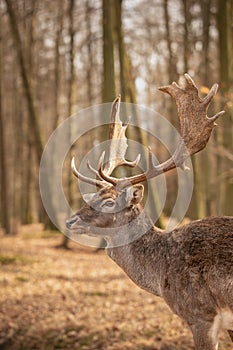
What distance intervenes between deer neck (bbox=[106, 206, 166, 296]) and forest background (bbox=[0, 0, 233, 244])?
16.6ft

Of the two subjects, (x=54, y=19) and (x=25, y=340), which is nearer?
(x=25, y=340)

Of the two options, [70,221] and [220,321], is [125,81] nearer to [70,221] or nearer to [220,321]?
[70,221]

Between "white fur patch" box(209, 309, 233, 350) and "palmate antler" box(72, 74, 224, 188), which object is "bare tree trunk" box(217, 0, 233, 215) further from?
"white fur patch" box(209, 309, 233, 350)

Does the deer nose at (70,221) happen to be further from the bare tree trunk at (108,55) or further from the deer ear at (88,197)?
the bare tree trunk at (108,55)

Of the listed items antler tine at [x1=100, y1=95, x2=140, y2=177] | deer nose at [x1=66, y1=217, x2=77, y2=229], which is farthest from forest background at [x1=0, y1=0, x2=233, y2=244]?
deer nose at [x1=66, y1=217, x2=77, y2=229]

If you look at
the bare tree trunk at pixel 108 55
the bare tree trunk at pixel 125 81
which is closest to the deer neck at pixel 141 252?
the bare tree trunk at pixel 108 55

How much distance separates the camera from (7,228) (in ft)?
64.6

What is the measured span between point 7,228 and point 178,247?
14.8 meters

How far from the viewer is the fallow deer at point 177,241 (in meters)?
5.21

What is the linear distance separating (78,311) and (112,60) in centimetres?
604

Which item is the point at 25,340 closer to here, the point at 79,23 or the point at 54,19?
the point at 79,23

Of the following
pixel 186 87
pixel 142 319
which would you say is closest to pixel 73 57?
pixel 142 319

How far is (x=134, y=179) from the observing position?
6.04m

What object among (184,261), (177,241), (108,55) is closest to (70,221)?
(177,241)
